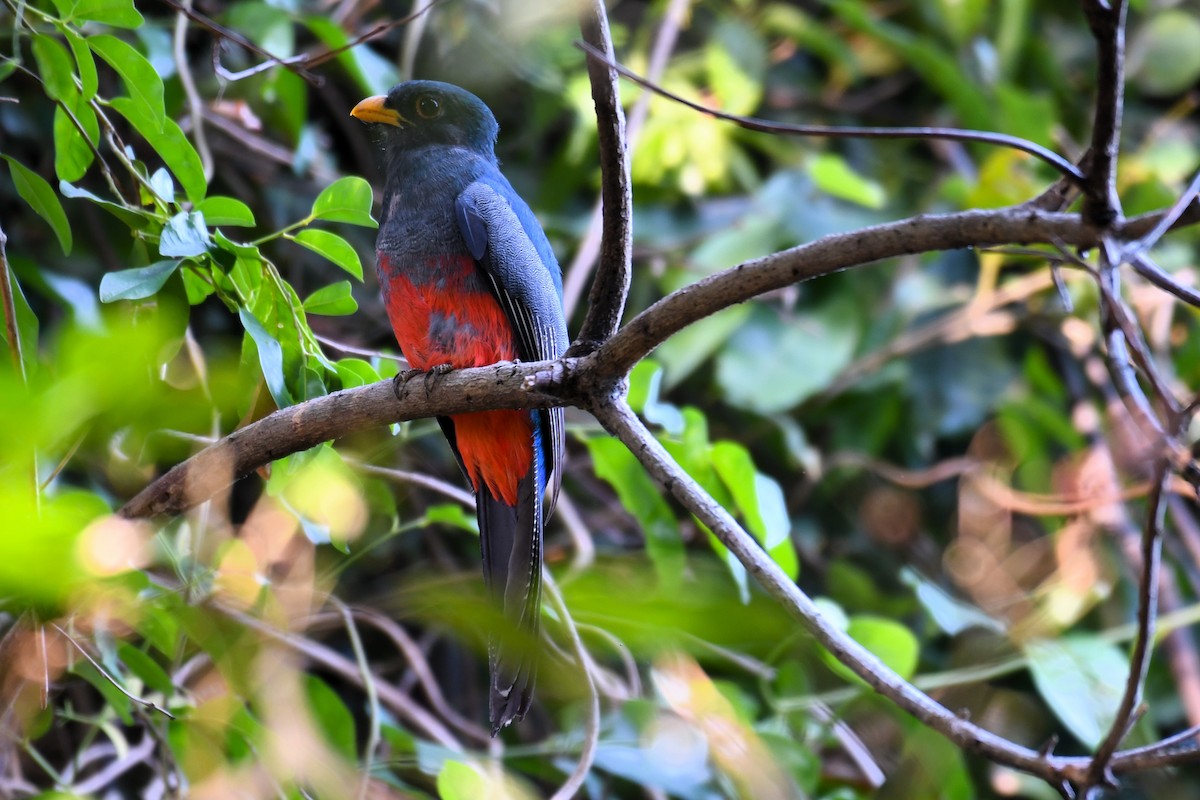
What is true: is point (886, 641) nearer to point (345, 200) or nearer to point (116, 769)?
point (345, 200)

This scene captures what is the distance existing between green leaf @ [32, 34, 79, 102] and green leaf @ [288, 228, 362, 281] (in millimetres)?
448

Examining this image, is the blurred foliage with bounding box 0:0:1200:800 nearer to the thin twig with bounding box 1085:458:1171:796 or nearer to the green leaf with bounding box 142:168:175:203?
the green leaf with bounding box 142:168:175:203

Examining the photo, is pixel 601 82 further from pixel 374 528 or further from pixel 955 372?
pixel 955 372

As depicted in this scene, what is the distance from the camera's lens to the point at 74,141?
6.60 feet

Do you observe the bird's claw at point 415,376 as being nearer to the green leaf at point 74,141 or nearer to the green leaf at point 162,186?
the green leaf at point 162,186

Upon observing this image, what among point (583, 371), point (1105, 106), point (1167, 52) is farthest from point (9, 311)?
point (1167, 52)

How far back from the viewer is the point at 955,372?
163 inches

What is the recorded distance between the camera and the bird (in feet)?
8.35

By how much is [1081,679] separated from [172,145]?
8.63 ft

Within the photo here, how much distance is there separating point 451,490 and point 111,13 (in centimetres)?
119

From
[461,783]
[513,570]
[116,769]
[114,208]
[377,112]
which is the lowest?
[116,769]

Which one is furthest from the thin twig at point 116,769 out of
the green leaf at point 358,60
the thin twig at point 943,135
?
the thin twig at point 943,135

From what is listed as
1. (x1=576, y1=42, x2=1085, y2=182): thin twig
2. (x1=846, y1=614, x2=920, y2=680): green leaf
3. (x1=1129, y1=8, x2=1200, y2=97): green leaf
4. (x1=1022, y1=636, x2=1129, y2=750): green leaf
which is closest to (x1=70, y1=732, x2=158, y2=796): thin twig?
(x1=846, y1=614, x2=920, y2=680): green leaf

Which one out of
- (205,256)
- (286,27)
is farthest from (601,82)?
(286,27)
